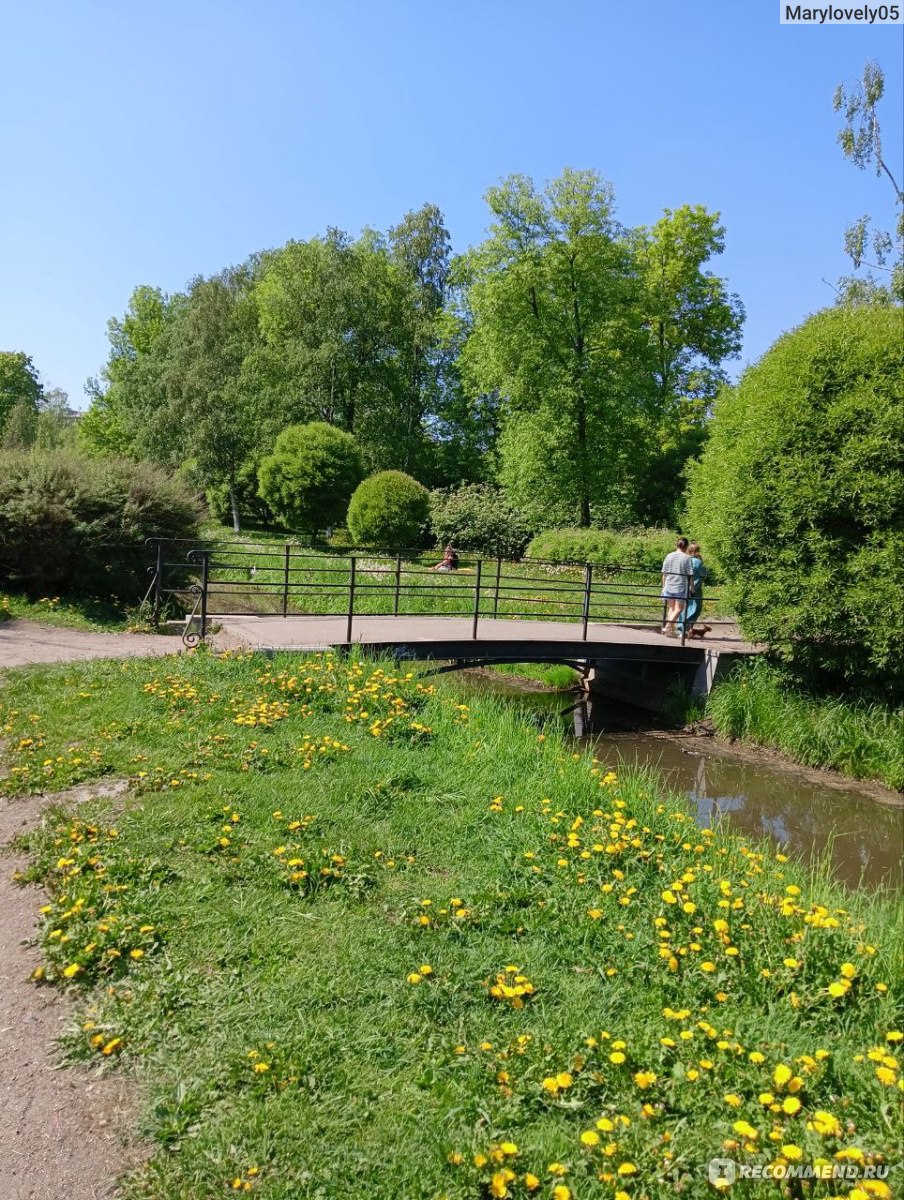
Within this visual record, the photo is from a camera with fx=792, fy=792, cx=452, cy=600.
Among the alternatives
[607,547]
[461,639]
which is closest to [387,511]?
[607,547]

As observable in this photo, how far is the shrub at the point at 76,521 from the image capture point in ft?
42.8

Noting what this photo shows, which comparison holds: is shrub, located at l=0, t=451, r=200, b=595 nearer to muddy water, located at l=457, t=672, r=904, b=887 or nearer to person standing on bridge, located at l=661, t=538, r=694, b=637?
muddy water, located at l=457, t=672, r=904, b=887

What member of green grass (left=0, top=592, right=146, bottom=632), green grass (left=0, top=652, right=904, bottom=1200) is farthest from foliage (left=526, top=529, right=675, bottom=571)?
green grass (left=0, top=652, right=904, bottom=1200)

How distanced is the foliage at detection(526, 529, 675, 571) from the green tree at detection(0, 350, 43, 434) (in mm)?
47013

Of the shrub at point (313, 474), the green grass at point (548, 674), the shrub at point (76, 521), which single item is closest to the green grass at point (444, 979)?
the shrub at point (76, 521)

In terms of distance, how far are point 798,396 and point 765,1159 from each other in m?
9.24

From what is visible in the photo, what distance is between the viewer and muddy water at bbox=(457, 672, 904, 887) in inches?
293

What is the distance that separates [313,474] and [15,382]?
46.5 m

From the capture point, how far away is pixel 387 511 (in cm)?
2344

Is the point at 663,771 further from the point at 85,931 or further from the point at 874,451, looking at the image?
the point at 85,931

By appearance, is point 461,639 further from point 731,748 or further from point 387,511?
point 387,511

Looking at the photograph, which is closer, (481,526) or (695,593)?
(695,593)

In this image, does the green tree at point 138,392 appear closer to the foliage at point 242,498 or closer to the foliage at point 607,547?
the foliage at point 242,498

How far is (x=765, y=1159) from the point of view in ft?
8.30
